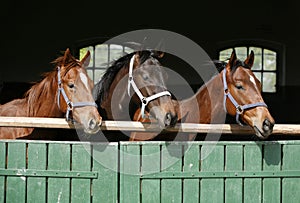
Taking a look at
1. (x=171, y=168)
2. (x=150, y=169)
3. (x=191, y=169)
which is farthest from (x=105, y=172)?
(x=191, y=169)

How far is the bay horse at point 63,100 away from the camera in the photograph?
10.8ft

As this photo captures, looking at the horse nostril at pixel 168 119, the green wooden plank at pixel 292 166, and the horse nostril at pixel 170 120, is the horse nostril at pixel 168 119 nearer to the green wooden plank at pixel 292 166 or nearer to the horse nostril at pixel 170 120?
the horse nostril at pixel 170 120

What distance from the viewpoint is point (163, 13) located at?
29.9ft

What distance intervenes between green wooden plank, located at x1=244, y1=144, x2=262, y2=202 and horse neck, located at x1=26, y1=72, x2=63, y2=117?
4.45 feet

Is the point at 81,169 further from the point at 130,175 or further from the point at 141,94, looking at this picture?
the point at 141,94

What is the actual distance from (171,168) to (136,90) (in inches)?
28.8

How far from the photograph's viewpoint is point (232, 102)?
12.0 feet

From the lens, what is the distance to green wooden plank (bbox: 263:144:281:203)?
308 cm

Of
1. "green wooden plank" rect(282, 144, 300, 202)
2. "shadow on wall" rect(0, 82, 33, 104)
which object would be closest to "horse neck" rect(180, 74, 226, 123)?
"green wooden plank" rect(282, 144, 300, 202)

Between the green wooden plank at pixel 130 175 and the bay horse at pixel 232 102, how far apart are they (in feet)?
1.85

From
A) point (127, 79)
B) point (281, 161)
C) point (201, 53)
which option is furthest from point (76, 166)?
point (201, 53)

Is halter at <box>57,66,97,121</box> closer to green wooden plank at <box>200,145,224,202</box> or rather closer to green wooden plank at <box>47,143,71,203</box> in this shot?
green wooden plank at <box>47,143,71,203</box>

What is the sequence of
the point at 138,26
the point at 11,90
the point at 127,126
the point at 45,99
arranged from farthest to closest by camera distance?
the point at 138,26
the point at 11,90
the point at 45,99
the point at 127,126

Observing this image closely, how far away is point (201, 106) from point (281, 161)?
1.01m
